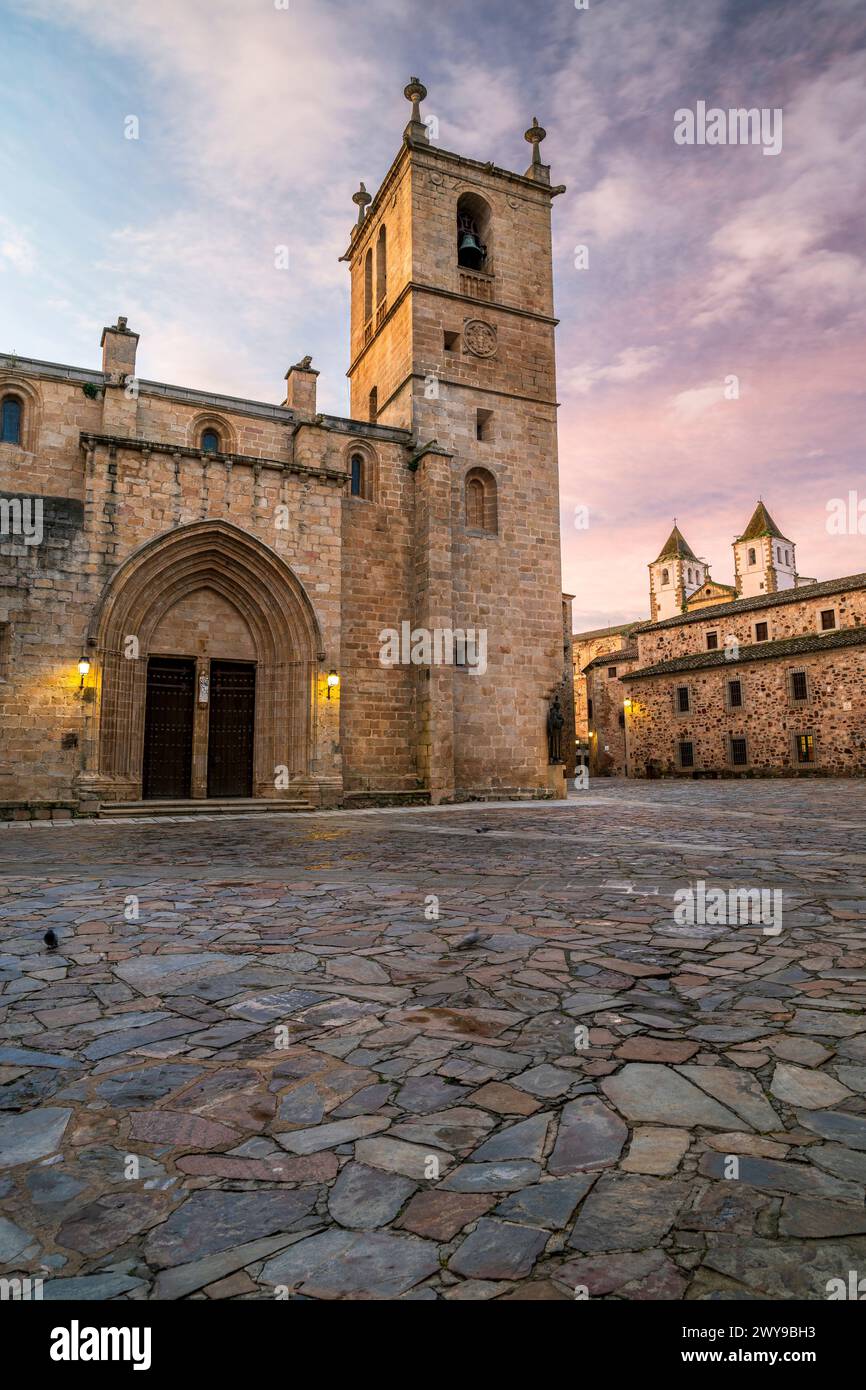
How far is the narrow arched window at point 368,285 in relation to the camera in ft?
75.5

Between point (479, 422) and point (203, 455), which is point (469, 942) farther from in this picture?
point (479, 422)

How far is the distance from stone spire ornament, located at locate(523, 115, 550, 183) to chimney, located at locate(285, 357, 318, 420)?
984cm

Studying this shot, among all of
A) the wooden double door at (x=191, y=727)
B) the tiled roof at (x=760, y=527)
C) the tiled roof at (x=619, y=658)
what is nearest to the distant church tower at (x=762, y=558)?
the tiled roof at (x=760, y=527)

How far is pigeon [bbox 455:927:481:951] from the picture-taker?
4008 millimetres

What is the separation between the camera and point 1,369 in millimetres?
15180

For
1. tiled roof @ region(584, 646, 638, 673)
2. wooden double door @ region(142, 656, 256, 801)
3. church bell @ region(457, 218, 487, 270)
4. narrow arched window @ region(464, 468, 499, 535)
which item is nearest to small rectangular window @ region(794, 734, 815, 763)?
tiled roof @ region(584, 646, 638, 673)

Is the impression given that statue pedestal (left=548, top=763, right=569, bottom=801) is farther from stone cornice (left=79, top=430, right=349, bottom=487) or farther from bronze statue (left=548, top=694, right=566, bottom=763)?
stone cornice (left=79, top=430, right=349, bottom=487)

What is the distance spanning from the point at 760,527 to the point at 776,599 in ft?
89.4

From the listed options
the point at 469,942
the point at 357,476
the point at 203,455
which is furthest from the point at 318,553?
the point at 469,942

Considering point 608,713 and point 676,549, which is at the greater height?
point 676,549

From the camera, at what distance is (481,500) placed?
66.9ft

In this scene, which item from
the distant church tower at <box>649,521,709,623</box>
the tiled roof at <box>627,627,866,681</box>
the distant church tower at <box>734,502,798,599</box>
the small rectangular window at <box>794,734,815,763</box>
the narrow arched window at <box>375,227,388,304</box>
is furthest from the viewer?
the distant church tower at <box>649,521,709,623</box>
